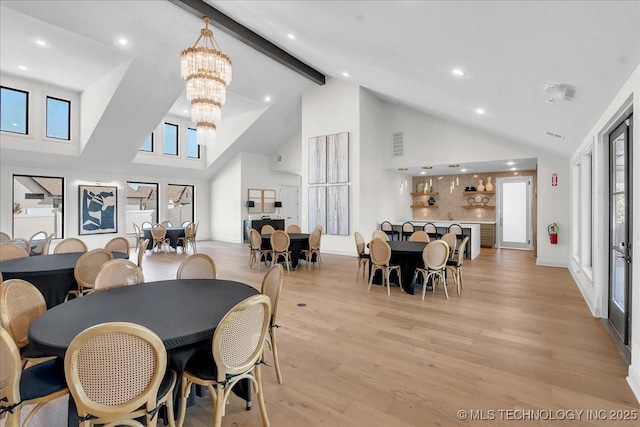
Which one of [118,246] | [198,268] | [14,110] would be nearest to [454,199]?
[198,268]

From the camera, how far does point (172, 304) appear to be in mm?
2184

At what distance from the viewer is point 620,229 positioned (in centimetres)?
330

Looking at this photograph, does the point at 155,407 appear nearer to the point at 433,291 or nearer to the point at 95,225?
the point at 433,291

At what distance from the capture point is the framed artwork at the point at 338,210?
9.01 meters

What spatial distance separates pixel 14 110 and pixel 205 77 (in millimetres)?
6776

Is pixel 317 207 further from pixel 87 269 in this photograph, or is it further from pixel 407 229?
pixel 87 269

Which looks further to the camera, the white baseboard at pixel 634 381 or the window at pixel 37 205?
the window at pixel 37 205

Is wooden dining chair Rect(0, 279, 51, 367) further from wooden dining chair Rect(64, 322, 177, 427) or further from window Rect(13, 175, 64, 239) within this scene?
window Rect(13, 175, 64, 239)

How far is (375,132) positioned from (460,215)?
4170 mm

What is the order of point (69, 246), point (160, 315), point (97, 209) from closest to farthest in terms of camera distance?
1. point (160, 315)
2. point (69, 246)
3. point (97, 209)

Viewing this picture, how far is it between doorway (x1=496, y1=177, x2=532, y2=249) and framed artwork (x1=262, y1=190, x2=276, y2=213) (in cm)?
860

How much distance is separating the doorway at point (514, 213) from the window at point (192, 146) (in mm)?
10943

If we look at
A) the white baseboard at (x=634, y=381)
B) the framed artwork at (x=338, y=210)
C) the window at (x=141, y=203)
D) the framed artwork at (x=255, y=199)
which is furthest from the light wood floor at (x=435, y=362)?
the window at (x=141, y=203)

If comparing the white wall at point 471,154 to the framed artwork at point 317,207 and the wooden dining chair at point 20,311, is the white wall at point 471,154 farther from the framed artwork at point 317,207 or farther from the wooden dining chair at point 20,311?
the wooden dining chair at point 20,311
